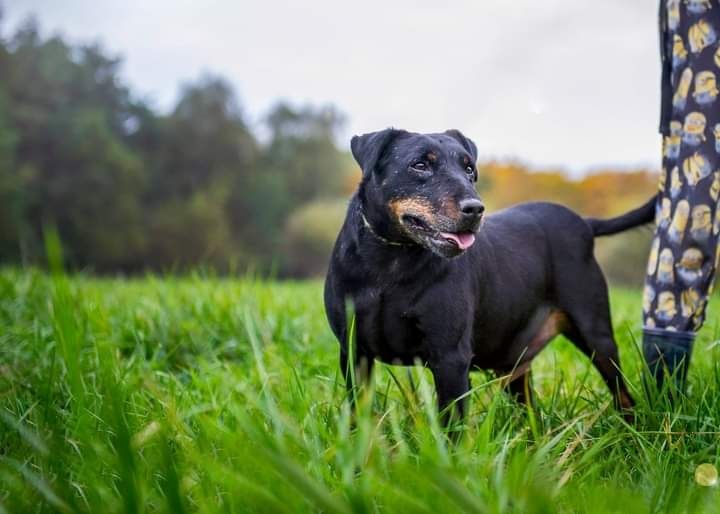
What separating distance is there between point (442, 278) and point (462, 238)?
20 cm

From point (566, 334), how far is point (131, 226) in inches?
1227

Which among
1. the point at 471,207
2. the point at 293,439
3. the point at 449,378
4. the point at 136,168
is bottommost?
the point at 136,168

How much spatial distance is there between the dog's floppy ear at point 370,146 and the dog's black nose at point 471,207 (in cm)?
49

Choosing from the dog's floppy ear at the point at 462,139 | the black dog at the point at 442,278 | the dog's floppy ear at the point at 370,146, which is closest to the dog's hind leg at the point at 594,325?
the black dog at the point at 442,278

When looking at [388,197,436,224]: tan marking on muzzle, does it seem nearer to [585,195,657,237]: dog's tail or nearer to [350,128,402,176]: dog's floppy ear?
[350,128,402,176]: dog's floppy ear

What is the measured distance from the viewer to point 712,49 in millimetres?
3254

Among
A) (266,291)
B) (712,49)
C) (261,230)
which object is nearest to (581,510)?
(712,49)

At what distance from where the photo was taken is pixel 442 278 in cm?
308

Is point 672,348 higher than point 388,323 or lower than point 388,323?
lower

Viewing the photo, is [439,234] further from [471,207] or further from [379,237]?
[379,237]

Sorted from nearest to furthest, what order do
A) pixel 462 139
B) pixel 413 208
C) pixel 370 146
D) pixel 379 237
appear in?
pixel 413 208, pixel 379 237, pixel 370 146, pixel 462 139

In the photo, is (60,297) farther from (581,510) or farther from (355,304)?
(355,304)

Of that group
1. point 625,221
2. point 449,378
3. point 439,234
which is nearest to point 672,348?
point 625,221

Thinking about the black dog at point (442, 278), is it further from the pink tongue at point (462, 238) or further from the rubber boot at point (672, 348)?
the rubber boot at point (672, 348)
